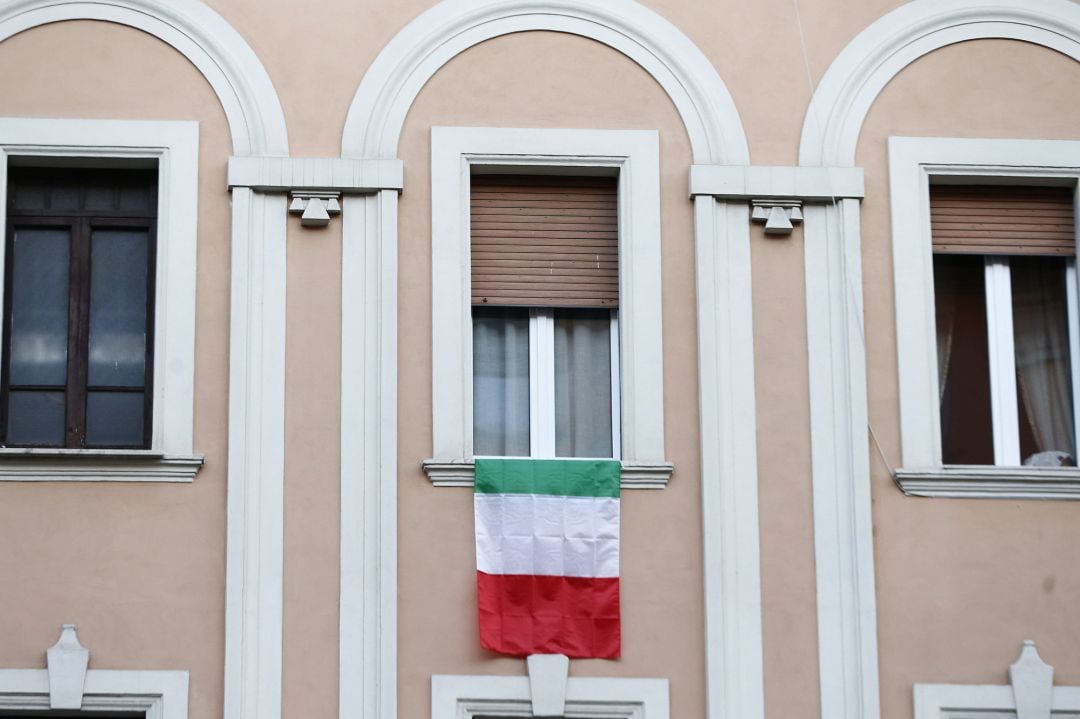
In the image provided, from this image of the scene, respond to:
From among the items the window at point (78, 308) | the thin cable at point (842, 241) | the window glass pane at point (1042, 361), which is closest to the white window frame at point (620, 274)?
the thin cable at point (842, 241)

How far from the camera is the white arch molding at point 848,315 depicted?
12.1 m

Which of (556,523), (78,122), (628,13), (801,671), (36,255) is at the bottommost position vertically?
(801,671)

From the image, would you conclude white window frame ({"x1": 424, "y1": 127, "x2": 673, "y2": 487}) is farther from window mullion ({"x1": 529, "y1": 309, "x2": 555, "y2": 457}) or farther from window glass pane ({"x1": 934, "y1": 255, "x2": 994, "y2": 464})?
window glass pane ({"x1": 934, "y1": 255, "x2": 994, "y2": 464})

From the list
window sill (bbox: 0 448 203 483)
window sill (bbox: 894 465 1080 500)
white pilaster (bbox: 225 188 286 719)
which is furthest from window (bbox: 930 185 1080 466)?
window sill (bbox: 0 448 203 483)

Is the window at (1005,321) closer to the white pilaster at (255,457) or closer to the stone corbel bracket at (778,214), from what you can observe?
the stone corbel bracket at (778,214)

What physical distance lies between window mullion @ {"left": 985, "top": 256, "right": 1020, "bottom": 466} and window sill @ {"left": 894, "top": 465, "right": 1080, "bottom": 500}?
0.47 meters

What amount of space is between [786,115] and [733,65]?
1.67 feet

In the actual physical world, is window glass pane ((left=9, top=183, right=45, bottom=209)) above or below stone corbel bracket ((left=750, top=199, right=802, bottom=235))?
above

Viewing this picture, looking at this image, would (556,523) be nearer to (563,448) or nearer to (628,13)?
(563,448)

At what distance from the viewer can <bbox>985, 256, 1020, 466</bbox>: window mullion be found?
42.3 feet

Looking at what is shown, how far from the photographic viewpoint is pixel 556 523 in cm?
1223

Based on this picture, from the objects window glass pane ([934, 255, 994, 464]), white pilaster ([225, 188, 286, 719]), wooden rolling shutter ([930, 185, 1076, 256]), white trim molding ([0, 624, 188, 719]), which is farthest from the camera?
wooden rolling shutter ([930, 185, 1076, 256])

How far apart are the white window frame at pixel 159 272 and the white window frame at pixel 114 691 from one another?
1252 mm

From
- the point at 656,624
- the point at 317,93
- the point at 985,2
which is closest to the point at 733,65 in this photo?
the point at 985,2
